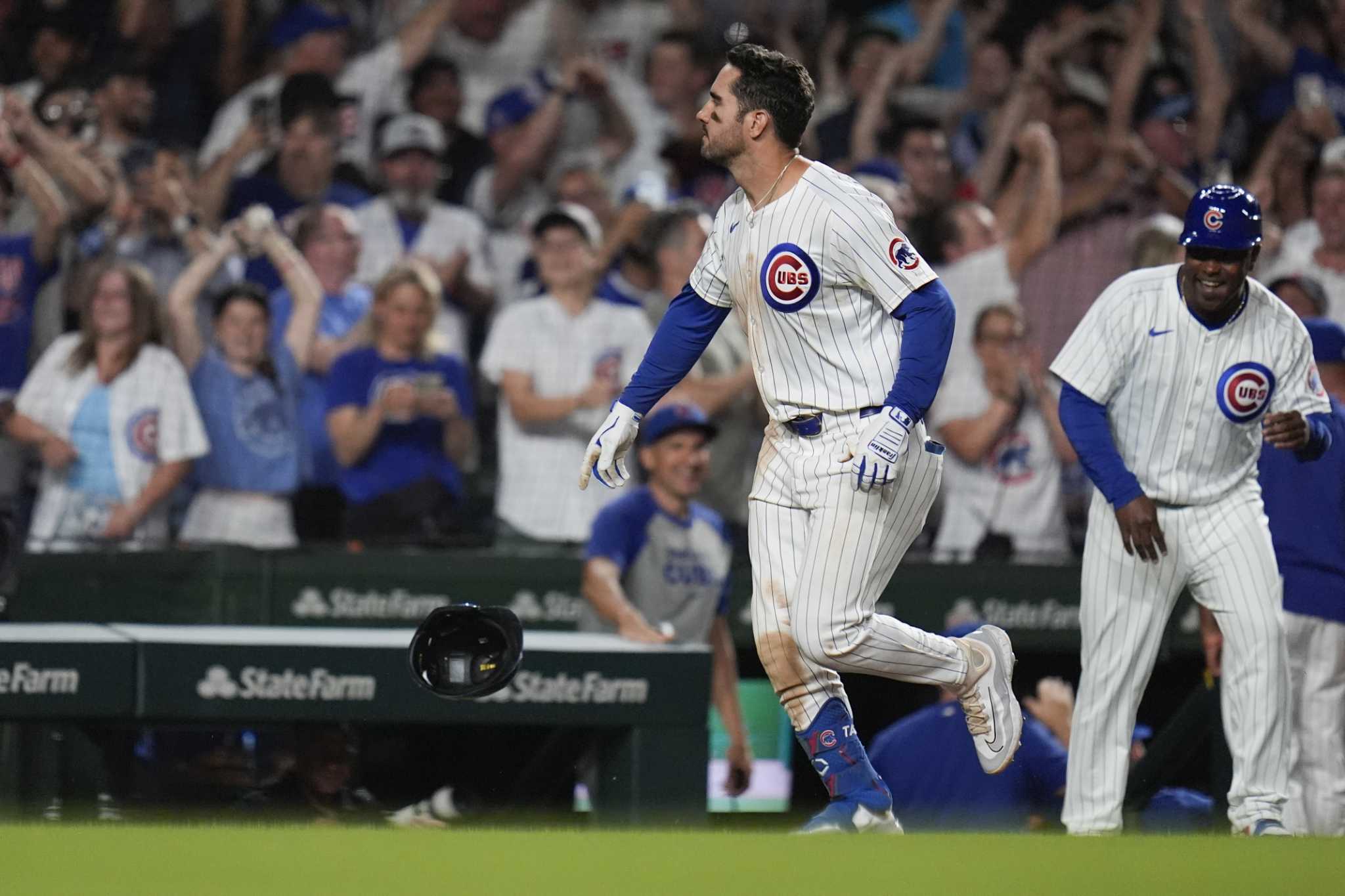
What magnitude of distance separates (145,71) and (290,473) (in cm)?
246

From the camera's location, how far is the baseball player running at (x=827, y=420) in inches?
174

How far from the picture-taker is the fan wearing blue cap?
5.87 meters

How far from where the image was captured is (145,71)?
9.15m

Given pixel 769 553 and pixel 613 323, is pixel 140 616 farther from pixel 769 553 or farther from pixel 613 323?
pixel 769 553

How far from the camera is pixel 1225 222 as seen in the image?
16.3ft

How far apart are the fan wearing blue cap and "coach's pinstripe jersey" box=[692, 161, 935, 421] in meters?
2.02

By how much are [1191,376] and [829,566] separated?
4.37ft

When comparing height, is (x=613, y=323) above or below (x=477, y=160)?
below

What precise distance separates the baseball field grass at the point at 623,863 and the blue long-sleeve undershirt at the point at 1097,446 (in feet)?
4.80

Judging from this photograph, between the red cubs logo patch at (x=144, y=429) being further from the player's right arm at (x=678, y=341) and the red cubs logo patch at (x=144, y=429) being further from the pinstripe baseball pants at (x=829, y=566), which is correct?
the pinstripe baseball pants at (x=829, y=566)

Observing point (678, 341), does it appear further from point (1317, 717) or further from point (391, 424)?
point (391, 424)

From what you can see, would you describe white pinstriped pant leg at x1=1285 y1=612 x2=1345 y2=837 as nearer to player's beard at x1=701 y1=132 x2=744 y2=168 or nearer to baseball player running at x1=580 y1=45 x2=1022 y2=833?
baseball player running at x1=580 y1=45 x2=1022 y2=833

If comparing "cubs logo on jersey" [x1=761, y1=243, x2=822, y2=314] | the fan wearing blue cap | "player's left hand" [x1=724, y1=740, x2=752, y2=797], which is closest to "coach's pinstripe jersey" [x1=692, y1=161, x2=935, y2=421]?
"cubs logo on jersey" [x1=761, y1=243, x2=822, y2=314]

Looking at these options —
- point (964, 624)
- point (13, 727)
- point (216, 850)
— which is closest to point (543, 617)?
point (13, 727)
